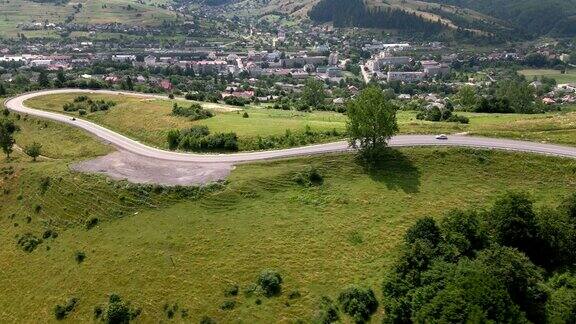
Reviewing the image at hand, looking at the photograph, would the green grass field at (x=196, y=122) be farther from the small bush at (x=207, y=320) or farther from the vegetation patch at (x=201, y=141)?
the small bush at (x=207, y=320)

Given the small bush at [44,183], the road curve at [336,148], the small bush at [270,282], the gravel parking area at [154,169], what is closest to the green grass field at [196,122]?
the road curve at [336,148]

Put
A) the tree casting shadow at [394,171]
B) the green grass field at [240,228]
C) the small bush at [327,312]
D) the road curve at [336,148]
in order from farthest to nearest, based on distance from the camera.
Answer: the road curve at [336,148] → the tree casting shadow at [394,171] → the green grass field at [240,228] → the small bush at [327,312]

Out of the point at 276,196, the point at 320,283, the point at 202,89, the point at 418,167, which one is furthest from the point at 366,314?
the point at 202,89

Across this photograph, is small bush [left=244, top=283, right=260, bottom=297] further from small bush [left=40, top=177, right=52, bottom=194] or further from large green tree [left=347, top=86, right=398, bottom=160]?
small bush [left=40, top=177, right=52, bottom=194]

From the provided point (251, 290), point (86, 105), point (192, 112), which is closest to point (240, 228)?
point (251, 290)

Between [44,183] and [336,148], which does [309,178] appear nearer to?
[336,148]
